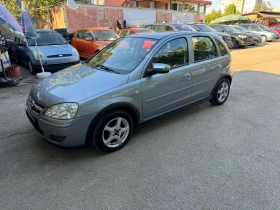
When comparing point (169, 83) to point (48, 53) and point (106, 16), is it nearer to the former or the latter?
point (48, 53)

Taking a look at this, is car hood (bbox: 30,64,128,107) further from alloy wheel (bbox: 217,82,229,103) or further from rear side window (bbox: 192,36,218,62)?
alloy wheel (bbox: 217,82,229,103)

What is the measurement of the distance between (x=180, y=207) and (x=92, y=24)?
17.4 metres

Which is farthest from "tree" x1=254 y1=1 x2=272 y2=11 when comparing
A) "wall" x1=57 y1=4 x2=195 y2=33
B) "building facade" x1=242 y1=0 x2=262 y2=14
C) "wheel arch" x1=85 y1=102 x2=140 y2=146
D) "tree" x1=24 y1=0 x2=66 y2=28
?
"wheel arch" x1=85 y1=102 x2=140 y2=146

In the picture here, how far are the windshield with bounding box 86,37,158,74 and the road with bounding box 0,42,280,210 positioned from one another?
3.77 ft

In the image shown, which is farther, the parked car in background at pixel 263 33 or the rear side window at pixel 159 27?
the parked car in background at pixel 263 33

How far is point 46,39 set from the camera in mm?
8141

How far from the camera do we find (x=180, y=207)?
2.21 meters

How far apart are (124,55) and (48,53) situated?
4705mm

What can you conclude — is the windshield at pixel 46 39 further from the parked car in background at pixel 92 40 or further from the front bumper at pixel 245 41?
the front bumper at pixel 245 41

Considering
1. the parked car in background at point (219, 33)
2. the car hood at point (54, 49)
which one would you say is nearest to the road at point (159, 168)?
the car hood at point (54, 49)

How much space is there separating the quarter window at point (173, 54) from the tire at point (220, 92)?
117 cm

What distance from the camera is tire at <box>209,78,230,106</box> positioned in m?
4.51

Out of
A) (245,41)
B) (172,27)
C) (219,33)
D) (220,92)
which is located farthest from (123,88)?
(245,41)

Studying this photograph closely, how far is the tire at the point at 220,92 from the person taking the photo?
451 cm
